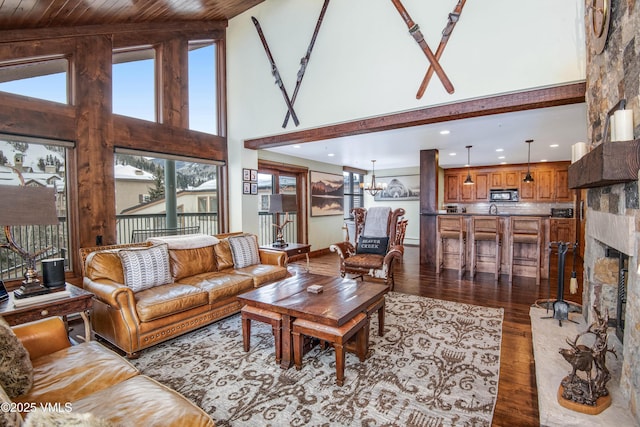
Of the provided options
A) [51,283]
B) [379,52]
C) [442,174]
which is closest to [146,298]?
[51,283]

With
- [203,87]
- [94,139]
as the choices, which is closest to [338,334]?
[94,139]

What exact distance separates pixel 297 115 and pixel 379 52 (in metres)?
1.37

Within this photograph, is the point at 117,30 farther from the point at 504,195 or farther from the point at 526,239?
the point at 504,195

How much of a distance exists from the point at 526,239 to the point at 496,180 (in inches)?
160

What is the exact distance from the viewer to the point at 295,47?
14.5 ft

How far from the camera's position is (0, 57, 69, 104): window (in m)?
2.97

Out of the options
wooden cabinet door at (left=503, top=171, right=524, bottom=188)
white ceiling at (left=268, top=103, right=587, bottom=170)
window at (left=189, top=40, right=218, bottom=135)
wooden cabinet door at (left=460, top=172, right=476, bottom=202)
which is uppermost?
window at (left=189, top=40, right=218, bottom=135)

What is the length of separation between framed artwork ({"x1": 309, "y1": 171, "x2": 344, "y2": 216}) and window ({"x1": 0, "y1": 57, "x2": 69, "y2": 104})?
15.5 feet

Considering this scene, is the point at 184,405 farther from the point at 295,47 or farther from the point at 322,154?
the point at 322,154

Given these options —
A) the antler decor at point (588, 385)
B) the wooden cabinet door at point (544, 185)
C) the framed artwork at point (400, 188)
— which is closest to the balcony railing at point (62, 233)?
the antler decor at point (588, 385)

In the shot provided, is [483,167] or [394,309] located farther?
[483,167]

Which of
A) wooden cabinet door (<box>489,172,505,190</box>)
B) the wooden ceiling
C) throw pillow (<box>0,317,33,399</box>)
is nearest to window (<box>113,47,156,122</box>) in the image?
the wooden ceiling

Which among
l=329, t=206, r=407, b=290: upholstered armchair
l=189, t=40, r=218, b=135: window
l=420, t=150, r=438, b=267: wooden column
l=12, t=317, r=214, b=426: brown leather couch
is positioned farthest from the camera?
l=420, t=150, r=438, b=267: wooden column

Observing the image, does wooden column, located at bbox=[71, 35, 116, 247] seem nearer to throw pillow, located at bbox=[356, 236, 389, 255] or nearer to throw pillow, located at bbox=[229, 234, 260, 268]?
throw pillow, located at bbox=[229, 234, 260, 268]
